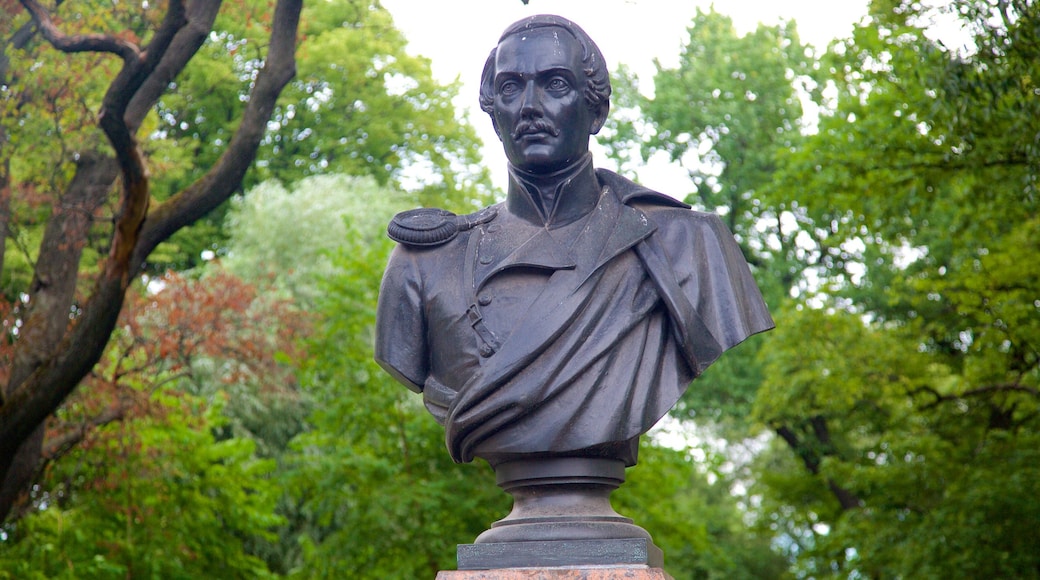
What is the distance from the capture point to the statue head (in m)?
5.04

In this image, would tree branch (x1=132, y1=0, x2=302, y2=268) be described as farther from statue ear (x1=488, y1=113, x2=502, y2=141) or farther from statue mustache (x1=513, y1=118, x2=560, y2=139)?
statue mustache (x1=513, y1=118, x2=560, y2=139)

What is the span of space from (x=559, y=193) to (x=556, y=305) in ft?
1.70

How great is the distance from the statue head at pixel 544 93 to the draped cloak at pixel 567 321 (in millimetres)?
278

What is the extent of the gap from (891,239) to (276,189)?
1469 centimetres

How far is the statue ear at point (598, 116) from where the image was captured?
5.20m

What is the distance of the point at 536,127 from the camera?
16.5 feet

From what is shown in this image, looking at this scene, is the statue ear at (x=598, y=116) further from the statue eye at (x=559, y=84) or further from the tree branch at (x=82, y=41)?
the tree branch at (x=82, y=41)

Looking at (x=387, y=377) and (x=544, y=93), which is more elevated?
(x=387, y=377)

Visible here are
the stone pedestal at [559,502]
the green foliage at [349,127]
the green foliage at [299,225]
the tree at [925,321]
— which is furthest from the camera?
the green foliage at [349,127]

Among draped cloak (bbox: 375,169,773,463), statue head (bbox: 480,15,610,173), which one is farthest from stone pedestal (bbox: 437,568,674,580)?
statue head (bbox: 480,15,610,173)

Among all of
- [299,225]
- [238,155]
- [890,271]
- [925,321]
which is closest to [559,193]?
[238,155]

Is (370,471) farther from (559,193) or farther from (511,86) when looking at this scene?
(511,86)

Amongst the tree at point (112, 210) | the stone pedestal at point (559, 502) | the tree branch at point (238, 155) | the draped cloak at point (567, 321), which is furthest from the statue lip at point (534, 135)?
the tree branch at point (238, 155)

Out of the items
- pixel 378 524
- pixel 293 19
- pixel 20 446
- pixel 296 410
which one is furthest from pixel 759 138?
pixel 20 446
